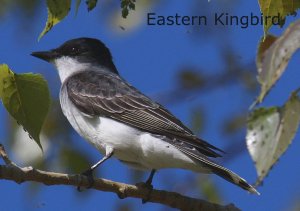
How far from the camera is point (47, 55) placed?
5664 mm

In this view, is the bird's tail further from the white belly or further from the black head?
the black head

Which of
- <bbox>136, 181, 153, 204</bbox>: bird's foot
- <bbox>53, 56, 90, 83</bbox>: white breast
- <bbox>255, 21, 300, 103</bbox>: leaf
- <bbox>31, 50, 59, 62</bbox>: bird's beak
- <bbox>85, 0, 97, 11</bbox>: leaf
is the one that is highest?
<bbox>85, 0, 97, 11</bbox>: leaf

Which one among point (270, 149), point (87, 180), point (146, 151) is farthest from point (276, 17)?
point (146, 151)

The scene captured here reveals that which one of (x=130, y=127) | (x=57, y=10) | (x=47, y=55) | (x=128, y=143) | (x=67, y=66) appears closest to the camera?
(x=57, y=10)

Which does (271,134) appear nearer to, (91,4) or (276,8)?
(276,8)

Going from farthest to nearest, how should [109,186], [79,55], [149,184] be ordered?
[79,55]
[149,184]
[109,186]

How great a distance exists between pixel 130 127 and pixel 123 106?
294mm

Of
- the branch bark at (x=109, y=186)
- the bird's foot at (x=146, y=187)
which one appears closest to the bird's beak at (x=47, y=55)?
the bird's foot at (x=146, y=187)

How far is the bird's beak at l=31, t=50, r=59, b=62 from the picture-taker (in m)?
5.62

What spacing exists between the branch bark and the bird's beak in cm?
229

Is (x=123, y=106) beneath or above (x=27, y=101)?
beneath

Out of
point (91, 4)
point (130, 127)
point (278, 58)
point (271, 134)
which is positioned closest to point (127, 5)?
point (91, 4)

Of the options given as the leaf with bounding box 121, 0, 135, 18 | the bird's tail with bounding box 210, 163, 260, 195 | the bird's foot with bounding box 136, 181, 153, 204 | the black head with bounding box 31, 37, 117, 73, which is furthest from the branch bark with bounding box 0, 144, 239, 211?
the black head with bounding box 31, 37, 117, 73

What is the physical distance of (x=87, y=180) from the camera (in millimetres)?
2984
